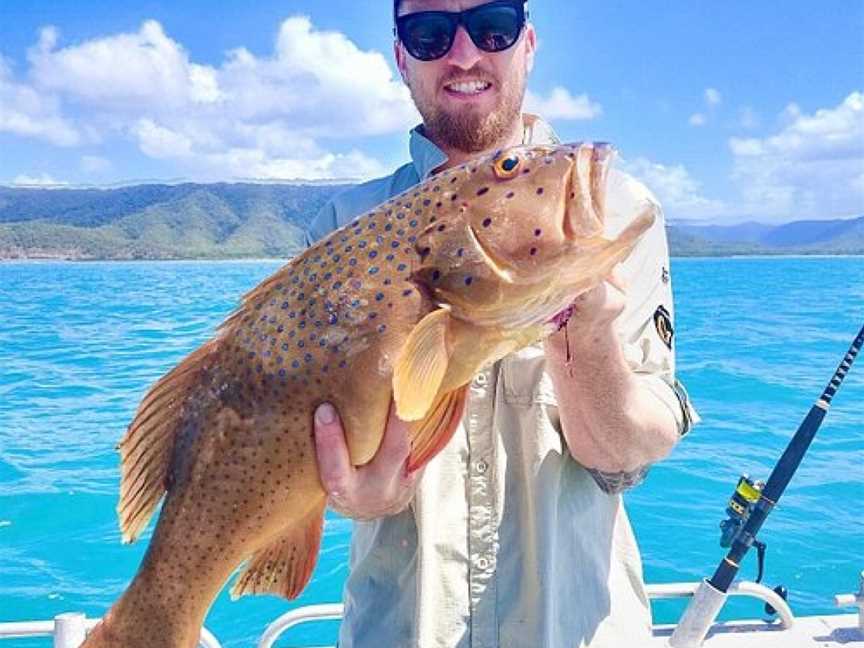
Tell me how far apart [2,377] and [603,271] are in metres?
25.3

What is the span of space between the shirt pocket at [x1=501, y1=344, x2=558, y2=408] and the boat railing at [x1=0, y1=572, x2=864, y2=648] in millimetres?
1558

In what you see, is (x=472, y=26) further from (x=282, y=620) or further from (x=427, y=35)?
(x=282, y=620)

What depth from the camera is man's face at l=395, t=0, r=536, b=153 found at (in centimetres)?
296

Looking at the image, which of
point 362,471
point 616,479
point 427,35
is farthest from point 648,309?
point 427,35

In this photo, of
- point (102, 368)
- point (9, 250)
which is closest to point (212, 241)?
point (9, 250)

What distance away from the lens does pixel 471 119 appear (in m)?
2.99

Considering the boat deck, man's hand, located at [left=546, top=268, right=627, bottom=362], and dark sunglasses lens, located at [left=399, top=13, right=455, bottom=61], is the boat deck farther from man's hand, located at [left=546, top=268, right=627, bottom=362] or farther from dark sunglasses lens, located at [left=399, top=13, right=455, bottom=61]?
dark sunglasses lens, located at [left=399, top=13, right=455, bottom=61]

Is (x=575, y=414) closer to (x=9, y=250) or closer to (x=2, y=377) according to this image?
(x=2, y=377)

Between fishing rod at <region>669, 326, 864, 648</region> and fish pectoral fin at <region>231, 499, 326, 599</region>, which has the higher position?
fish pectoral fin at <region>231, 499, 326, 599</region>

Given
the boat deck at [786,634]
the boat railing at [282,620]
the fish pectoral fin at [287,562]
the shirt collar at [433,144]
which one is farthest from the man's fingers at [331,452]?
the boat deck at [786,634]

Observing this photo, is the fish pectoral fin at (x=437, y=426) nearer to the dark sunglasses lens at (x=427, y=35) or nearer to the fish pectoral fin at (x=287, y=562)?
the fish pectoral fin at (x=287, y=562)

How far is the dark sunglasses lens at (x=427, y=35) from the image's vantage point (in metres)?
2.96

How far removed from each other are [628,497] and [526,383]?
12614mm

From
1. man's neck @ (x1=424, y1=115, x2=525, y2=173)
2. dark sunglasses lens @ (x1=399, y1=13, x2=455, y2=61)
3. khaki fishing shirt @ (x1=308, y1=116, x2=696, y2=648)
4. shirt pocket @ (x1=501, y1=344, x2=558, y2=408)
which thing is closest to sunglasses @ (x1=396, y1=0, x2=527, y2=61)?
dark sunglasses lens @ (x1=399, y1=13, x2=455, y2=61)
